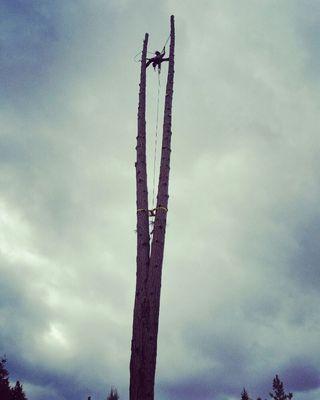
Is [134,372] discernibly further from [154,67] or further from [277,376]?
[277,376]

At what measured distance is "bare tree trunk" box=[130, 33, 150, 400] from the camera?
475 cm

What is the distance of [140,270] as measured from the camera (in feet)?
18.3

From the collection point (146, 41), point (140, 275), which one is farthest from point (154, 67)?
point (140, 275)

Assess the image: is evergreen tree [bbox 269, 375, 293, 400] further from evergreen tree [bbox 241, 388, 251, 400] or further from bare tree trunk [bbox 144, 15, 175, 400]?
bare tree trunk [bbox 144, 15, 175, 400]

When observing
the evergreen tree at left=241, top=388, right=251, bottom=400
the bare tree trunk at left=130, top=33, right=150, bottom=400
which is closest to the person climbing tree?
the bare tree trunk at left=130, top=33, right=150, bottom=400

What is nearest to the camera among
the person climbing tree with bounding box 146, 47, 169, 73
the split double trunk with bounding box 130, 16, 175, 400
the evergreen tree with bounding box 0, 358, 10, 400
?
the split double trunk with bounding box 130, 16, 175, 400

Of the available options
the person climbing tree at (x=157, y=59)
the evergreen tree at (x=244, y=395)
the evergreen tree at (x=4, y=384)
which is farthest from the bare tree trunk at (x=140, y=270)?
the evergreen tree at (x=244, y=395)

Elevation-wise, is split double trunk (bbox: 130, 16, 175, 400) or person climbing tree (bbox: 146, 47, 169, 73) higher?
person climbing tree (bbox: 146, 47, 169, 73)

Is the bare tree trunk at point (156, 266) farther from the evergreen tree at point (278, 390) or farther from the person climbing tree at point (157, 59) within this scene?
the evergreen tree at point (278, 390)

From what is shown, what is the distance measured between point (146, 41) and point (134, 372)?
25.3 feet

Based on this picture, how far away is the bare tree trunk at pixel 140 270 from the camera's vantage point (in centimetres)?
475

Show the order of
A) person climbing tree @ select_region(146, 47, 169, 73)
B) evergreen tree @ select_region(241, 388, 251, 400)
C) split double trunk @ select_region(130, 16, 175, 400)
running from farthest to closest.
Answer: evergreen tree @ select_region(241, 388, 251, 400) < person climbing tree @ select_region(146, 47, 169, 73) < split double trunk @ select_region(130, 16, 175, 400)

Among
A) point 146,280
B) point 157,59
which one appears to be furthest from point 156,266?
point 157,59

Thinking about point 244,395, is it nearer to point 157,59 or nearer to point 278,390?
point 278,390
